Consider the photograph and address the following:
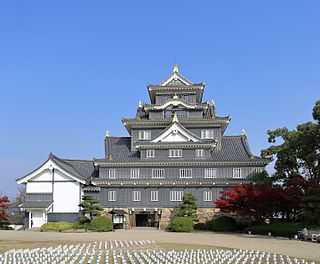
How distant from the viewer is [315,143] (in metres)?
30.2

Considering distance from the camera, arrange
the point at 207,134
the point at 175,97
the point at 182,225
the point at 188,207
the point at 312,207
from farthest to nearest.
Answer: the point at 175,97 < the point at 207,134 < the point at 188,207 < the point at 182,225 < the point at 312,207

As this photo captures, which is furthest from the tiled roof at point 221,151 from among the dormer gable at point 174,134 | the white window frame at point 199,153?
the dormer gable at point 174,134

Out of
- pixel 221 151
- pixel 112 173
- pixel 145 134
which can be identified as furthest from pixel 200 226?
pixel 145 134

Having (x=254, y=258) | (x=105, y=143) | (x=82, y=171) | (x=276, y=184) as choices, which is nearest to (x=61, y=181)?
(x=82, y=171)

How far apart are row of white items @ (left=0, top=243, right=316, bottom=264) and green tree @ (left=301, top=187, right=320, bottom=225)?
29.6ft

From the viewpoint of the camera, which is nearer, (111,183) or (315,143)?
(315,143)

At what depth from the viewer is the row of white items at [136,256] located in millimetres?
17609

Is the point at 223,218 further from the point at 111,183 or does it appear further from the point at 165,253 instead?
the point at 165,253

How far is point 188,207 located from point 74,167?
46.4 ft

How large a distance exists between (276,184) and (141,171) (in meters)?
14.0

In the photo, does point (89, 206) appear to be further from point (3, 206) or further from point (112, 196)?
point (3, 206)

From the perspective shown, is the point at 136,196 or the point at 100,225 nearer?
the point at 100,225

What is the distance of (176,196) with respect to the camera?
141ft

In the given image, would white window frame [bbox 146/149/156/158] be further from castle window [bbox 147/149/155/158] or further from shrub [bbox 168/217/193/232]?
shrub [bbox 168/217/193/232]
